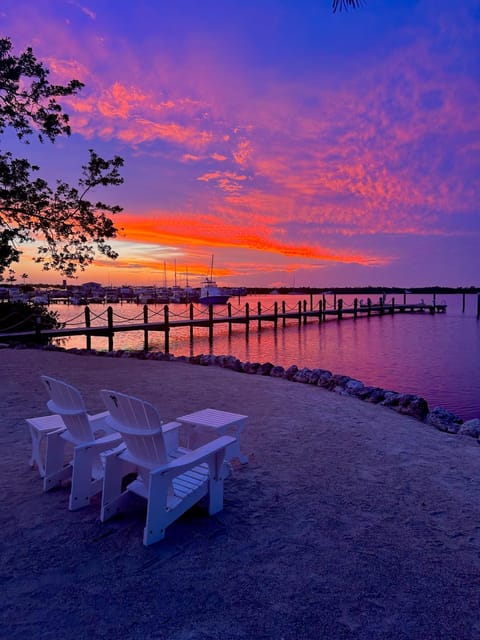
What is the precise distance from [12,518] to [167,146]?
17.1 meters

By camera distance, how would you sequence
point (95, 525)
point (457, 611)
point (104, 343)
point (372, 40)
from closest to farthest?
point (457, 611) < point (95, 525) < point (372, 40) < point (104, 343)

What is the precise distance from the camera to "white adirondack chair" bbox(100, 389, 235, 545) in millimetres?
2873

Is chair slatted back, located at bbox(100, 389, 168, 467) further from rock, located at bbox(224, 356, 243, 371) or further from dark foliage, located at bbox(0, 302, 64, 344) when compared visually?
dark foliage, located at bbox(0, 302, 64, 344)

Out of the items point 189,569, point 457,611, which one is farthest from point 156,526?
point 457,611

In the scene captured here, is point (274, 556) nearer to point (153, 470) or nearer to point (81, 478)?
point (153, 470)

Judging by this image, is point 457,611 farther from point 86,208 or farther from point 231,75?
point 231,75

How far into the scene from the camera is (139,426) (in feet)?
9.73

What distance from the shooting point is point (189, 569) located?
8.79ft

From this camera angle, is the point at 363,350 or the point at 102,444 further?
the point at 363,350

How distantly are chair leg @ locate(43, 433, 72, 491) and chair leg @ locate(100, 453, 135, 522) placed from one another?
32.6 inches

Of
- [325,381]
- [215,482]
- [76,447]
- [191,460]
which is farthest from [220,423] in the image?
[325,381]

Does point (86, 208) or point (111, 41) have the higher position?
point (111, 41)

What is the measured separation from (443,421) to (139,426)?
6.44 meters

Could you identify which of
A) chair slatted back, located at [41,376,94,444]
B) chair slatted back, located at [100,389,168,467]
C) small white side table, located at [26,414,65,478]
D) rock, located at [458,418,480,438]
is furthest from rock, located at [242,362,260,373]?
chair slatted back, located at [100,389,168,467]
